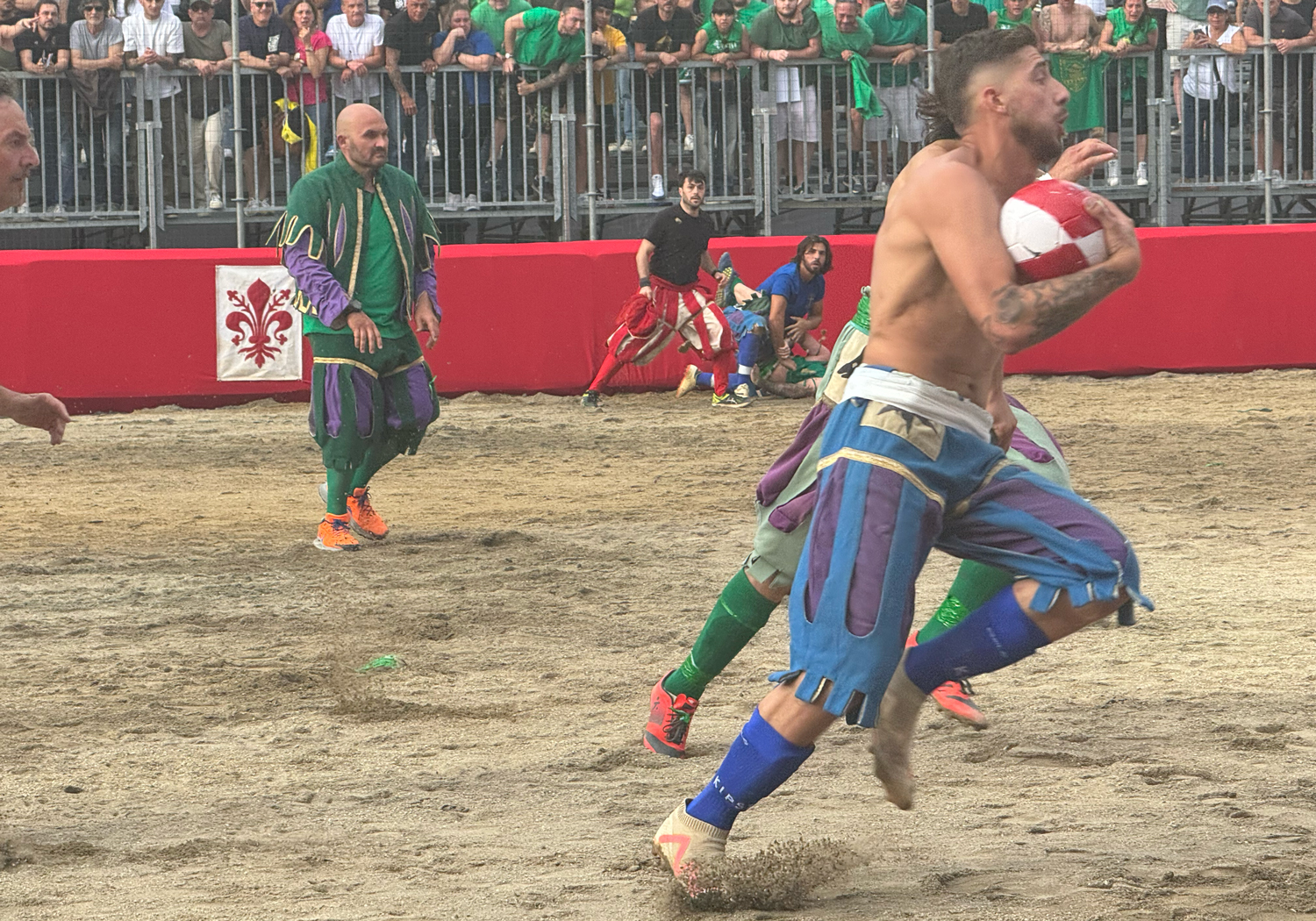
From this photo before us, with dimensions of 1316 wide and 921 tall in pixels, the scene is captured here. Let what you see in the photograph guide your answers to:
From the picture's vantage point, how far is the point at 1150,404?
13.3 meters

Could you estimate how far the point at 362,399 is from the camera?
8234mm

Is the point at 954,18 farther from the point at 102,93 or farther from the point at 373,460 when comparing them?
the point at 373,460

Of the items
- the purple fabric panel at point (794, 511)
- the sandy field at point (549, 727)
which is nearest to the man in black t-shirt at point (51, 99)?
the sandy field at point (549, 727)

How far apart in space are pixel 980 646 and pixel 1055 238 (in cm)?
94

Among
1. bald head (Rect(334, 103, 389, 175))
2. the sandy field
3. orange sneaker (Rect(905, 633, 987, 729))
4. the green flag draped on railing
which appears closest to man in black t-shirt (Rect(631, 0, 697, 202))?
the green flag draped on railing

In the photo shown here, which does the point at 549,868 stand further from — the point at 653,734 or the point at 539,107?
the point at 539,107

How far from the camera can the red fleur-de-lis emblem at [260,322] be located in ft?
45.7

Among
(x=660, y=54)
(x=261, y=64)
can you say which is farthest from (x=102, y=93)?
(x=660, y=54)

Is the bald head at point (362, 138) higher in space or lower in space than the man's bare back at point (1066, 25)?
lower

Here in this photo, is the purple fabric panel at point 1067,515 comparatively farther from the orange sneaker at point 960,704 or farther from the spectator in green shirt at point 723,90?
the spectator in green shirt at point 723,90

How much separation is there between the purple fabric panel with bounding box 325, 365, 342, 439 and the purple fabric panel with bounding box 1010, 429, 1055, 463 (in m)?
4.13

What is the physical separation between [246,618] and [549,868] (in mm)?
3336

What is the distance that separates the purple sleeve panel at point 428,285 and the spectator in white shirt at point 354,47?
6276 mm

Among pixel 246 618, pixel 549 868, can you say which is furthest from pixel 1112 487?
pixel 549 868
